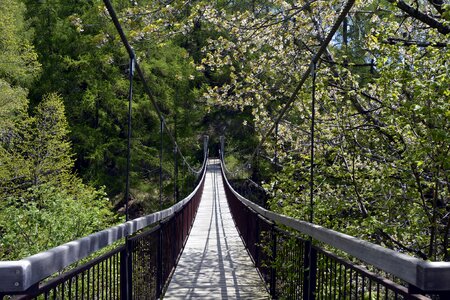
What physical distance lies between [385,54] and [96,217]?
8533mm

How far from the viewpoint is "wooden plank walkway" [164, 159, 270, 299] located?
5.04 meters

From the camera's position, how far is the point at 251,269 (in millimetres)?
6293

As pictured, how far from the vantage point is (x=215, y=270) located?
20.8 ft

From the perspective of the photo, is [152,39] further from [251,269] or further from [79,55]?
[79,55]

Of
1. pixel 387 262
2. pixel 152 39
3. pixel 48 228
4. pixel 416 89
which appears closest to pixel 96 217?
pixel 48 228

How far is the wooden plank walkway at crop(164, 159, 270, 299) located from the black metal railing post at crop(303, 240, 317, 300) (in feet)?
5.82

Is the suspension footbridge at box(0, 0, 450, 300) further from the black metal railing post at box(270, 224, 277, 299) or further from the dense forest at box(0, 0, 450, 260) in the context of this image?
the dense forest at box(0, 0, 450, 260)

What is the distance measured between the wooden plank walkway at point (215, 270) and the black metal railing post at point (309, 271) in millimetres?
1774

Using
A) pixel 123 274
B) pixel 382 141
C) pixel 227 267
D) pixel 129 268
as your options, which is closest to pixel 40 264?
pixel 123 274

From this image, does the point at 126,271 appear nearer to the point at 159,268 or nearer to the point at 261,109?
the point at 159,268

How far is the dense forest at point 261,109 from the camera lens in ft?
16.7

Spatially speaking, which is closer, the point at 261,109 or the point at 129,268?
the point at 129,268

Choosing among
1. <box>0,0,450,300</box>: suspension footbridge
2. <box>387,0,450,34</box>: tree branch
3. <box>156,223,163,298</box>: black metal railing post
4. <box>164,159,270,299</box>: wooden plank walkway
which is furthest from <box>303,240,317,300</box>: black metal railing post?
<box>387,0,450,34</box>: tree branch

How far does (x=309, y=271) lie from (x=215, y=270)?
3463 millimetres
